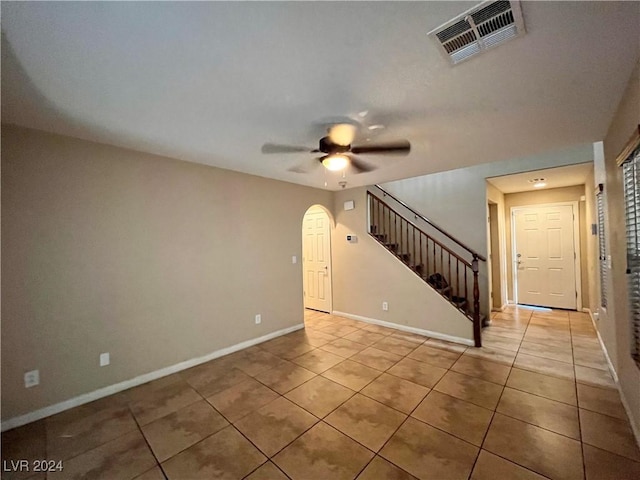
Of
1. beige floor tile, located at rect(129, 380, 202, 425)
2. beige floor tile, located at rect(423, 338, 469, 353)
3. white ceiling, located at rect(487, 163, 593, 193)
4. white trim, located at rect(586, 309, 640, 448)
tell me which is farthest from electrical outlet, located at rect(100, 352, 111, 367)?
white ceiling, located at rect(487, 163, 593, 193)

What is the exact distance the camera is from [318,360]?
3.16 meters

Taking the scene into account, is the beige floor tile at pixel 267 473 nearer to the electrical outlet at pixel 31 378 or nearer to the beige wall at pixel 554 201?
the electrical outlet at pixel 31 378

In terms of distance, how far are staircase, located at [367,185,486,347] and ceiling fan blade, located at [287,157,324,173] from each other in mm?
1594

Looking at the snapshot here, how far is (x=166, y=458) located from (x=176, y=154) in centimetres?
278

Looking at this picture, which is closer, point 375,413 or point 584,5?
point 584,5

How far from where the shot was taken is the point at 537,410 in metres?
2.15

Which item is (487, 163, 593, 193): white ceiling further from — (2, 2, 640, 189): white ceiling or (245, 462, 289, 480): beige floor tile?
(245, 462, 289, 480): beige floor tile

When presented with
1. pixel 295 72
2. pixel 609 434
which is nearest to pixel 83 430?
pixel 295 72

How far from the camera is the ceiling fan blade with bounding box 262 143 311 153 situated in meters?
2.37

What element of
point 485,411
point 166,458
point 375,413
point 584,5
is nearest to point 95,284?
point 166,458

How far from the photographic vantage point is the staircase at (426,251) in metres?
4.25

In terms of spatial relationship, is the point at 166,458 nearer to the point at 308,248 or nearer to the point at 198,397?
the point at 198,397

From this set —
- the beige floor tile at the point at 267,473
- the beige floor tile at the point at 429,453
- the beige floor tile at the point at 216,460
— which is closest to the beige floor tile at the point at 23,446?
the beige floor tile at the point at 216,460

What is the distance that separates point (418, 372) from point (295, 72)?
3052 millimetres
